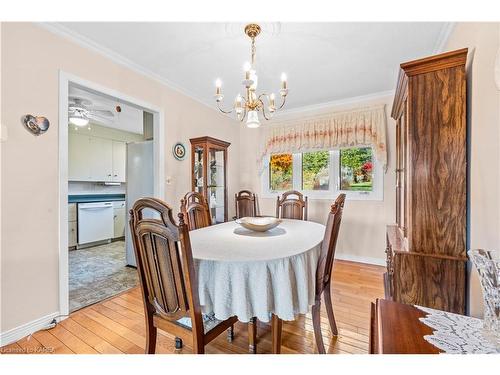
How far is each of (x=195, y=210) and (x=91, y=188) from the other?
372cm

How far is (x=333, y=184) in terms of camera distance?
11.8ft

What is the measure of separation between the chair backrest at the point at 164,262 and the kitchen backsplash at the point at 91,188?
13.8 ft

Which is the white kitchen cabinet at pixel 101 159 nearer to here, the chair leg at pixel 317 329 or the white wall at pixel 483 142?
the chair leg at pixel 317 329

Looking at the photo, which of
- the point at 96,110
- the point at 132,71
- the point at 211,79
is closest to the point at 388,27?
the point at 211,79

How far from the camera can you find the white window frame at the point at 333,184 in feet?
10.7

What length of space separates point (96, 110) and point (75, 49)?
204cm

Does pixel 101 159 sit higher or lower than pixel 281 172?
higher

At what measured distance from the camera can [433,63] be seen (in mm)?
1372

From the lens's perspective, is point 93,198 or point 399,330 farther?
point 93,198

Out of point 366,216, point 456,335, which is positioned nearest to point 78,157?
point 366,216

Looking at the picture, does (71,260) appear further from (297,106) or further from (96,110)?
(297,106)

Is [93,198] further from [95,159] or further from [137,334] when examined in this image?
[137,334]

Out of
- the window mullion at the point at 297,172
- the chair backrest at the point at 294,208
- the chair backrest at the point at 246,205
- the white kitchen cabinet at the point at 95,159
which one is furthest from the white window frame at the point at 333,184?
the white kitchen cabinet at the point at 95,159
